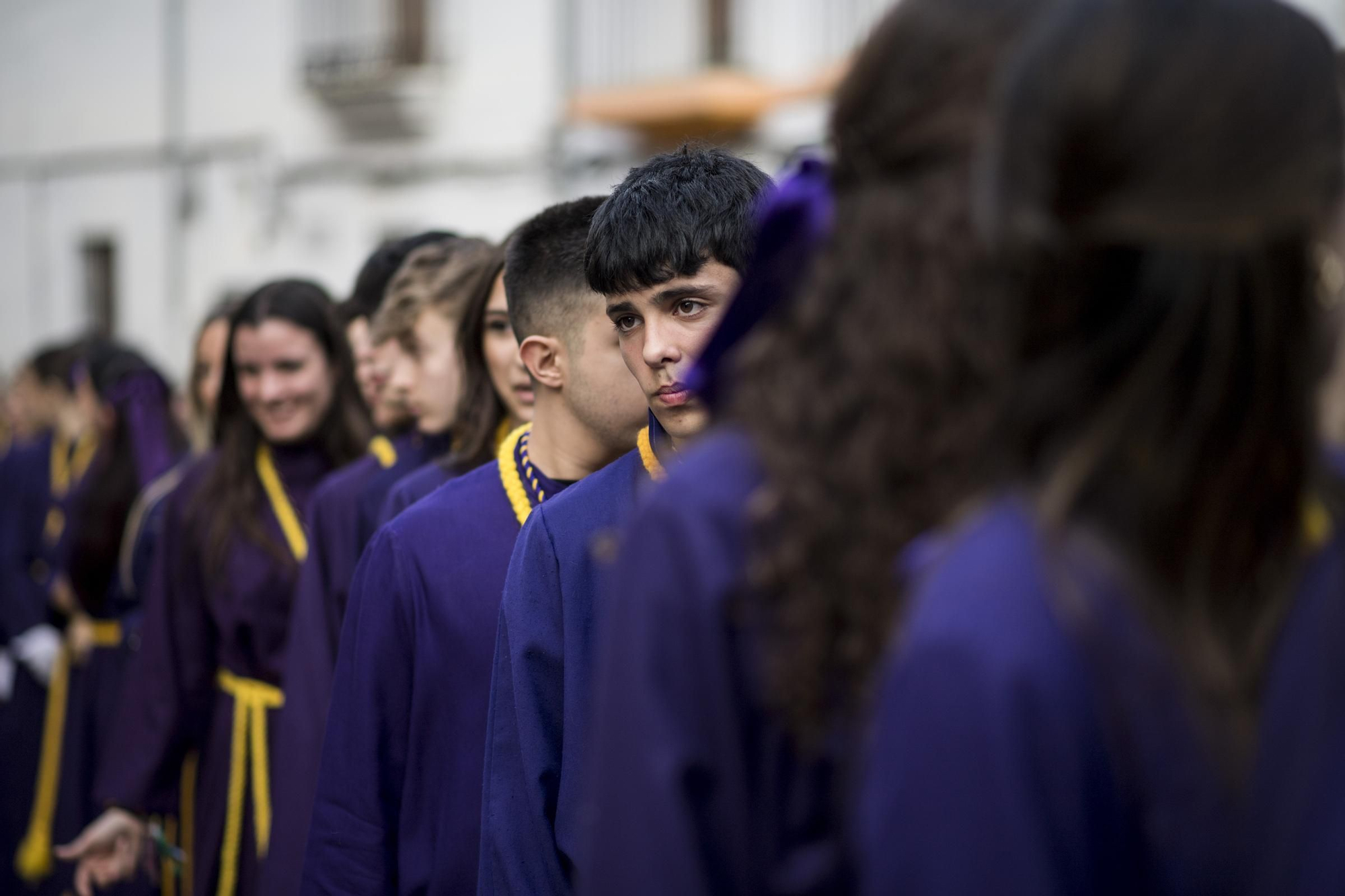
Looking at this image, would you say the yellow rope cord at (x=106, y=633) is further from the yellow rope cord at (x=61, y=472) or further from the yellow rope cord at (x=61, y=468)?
the yellow rope cord at (x=61, y=468)

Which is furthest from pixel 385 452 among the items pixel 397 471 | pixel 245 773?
pixel 245 773

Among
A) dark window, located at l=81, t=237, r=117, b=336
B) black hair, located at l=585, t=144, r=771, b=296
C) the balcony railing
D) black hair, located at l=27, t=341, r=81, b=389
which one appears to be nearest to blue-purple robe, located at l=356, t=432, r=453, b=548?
black hair, located at l=585, t=144, r=771, b=296

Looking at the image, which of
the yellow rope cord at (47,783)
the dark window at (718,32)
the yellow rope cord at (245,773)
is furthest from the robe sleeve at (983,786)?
the dark window at (718,32)

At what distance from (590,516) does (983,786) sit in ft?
4.64

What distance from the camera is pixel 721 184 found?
102 inches

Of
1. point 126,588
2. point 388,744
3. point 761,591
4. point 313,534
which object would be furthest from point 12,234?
point 761,591

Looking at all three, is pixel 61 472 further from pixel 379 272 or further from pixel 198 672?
pixel 379 272

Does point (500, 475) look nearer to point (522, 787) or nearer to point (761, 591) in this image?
point (522, 787)

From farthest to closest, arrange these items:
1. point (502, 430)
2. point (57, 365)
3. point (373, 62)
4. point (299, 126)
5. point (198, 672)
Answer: point (299, 126)
point (373, 62)
point (57, 365)
point (198, 672)
point (502, 430)

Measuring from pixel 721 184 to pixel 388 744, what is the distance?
117 centimetres

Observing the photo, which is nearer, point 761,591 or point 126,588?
point 761,591

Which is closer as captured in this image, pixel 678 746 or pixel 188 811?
pixel 678 746

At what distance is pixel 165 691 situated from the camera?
4.21 m

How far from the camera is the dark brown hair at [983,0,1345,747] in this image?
108cm
